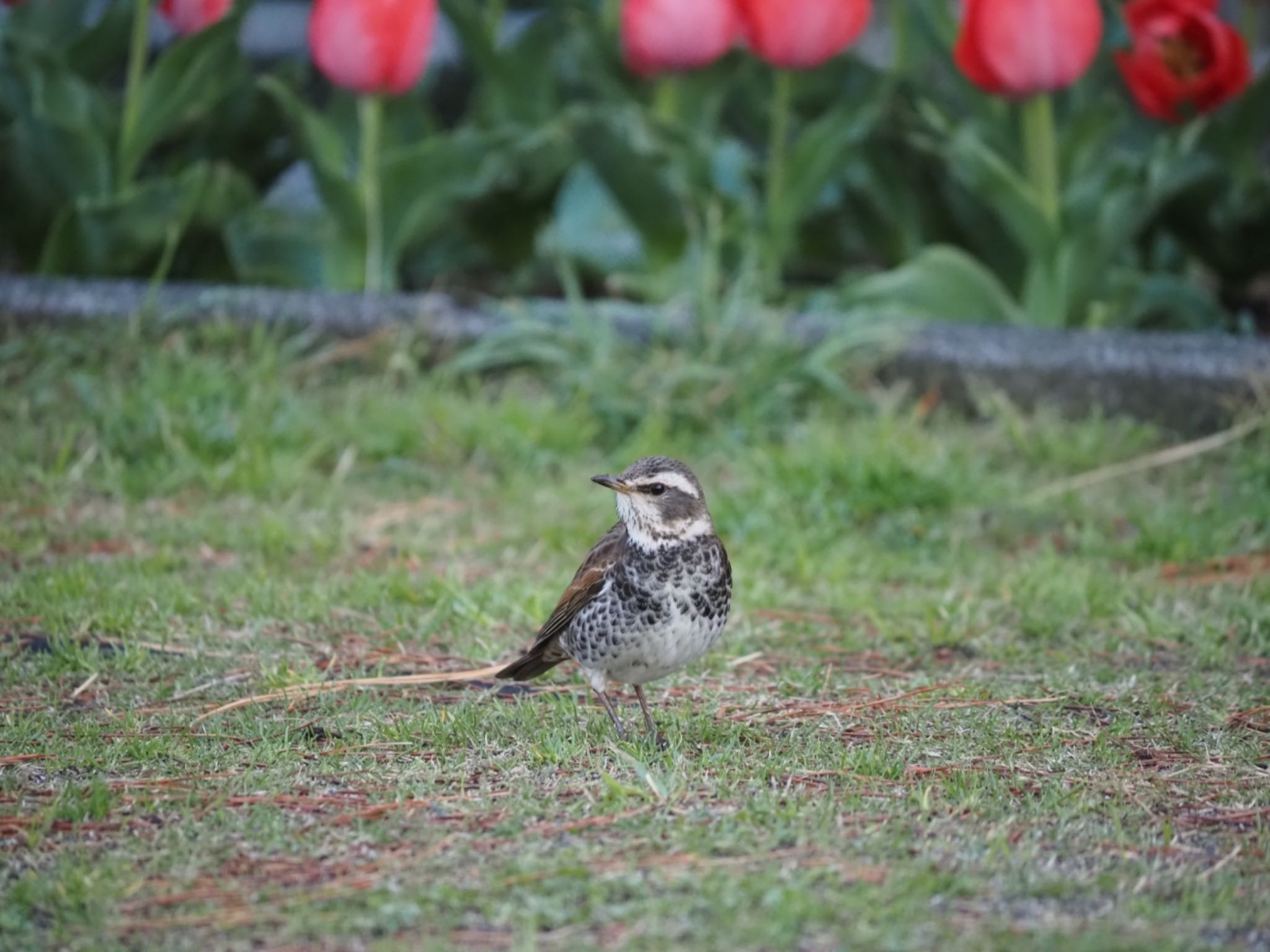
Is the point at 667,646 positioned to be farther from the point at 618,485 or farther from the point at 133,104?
the point at 133,104

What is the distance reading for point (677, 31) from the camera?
253 inches

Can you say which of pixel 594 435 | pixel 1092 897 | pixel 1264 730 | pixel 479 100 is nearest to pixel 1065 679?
pixel 1264 730

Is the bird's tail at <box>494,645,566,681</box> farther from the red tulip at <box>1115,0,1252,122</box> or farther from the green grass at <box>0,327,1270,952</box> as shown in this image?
the red tulip at <box>1115,0,1252,122</box>

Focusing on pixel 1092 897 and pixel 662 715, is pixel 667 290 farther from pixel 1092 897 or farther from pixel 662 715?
pixel 1092 897

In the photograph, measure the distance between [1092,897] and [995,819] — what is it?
36cm

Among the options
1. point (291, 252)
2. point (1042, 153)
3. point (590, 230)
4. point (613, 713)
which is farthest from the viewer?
point (590, 230)

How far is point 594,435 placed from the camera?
246 inches

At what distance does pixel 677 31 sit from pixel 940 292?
4.64ft

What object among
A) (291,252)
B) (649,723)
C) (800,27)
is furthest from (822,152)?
(649,723)

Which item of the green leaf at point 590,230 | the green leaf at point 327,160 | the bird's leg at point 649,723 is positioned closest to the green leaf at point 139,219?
the green leaf at point 327,160

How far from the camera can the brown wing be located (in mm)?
3744

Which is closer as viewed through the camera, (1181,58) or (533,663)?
(533,663)

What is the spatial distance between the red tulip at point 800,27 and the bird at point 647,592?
9.62 ft

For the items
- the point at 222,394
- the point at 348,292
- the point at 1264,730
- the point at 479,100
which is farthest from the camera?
the point at 479,100
